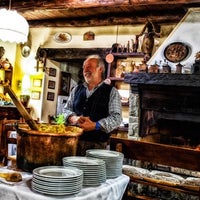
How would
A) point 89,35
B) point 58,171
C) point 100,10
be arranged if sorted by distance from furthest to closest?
1. point 89,35
2. point 100,10
3. point 58,171

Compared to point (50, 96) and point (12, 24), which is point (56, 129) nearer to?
point (12, 24)

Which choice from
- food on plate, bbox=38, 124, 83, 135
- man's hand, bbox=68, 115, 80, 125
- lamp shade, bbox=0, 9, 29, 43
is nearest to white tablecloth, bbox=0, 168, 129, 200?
food on plate, bbox=38, 124, 83, 135

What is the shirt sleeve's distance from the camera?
201 cm

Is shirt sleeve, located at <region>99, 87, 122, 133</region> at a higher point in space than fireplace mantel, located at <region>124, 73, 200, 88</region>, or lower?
lower

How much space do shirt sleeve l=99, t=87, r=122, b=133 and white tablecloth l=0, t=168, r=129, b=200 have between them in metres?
0.63

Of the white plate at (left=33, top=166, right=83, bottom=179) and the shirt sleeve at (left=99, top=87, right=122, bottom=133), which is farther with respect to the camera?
the shirt sleeve at (left=99, top=87, right=122, bottom=133)

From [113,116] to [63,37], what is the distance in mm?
4501

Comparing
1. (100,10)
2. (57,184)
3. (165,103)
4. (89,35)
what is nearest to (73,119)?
(57,184)

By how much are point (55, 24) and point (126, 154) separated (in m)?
4.33

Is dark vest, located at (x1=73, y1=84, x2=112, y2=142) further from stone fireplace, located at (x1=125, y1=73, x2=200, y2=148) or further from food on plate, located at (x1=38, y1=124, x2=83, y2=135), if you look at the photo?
stone fireplace, located at (x1=125, y1=73, x2=200, y2=148)

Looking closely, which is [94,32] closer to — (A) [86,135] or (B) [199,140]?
(B) [199,140]

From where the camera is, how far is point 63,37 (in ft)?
20.6

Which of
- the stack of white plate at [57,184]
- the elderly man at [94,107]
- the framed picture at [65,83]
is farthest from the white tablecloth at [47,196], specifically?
the framed picture at [65,83]

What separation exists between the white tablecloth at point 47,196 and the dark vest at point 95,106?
→ 823 mm
